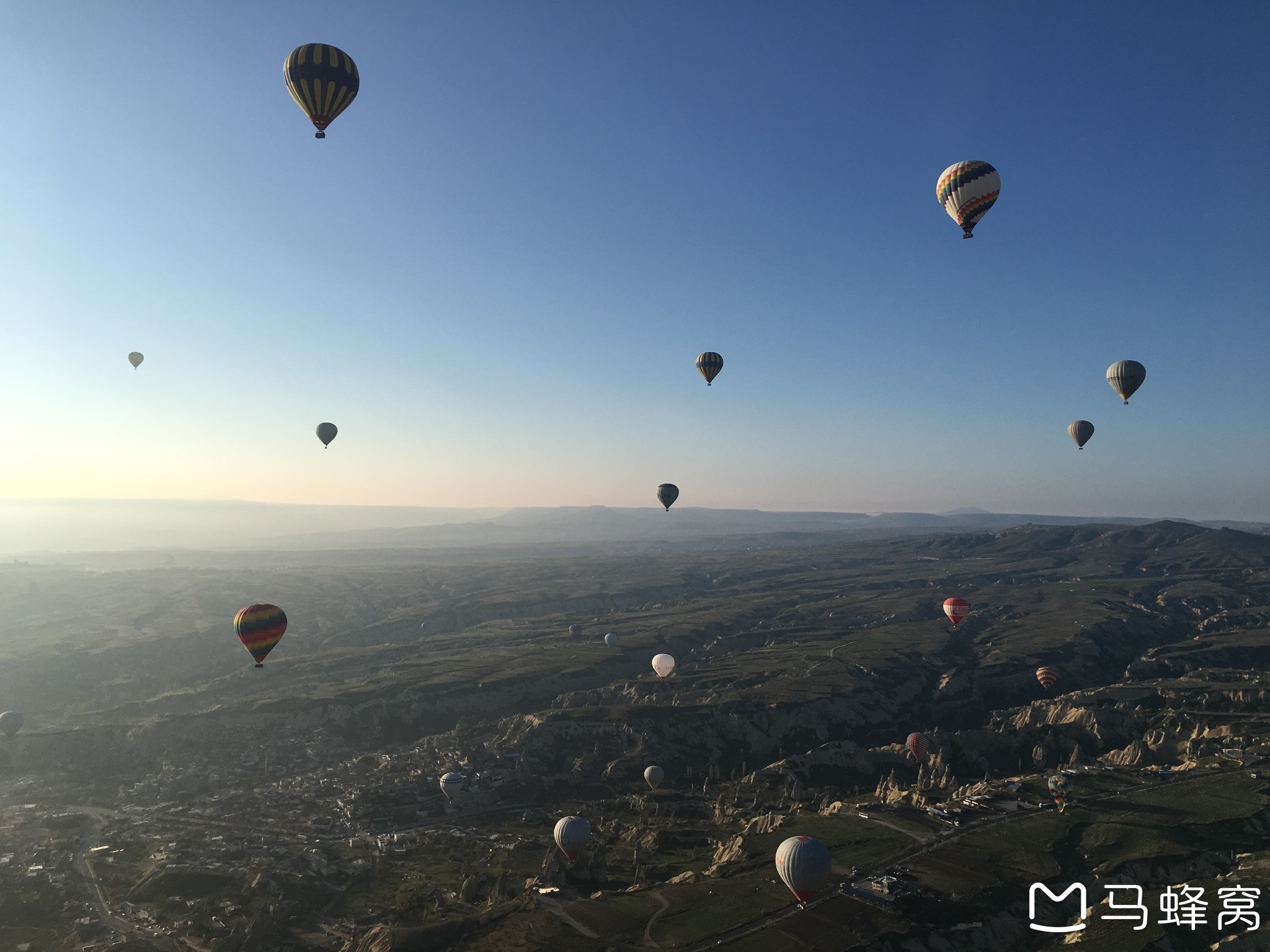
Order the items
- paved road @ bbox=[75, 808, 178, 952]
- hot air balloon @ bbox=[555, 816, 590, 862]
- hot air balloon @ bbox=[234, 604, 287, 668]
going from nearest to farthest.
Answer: paved road @ bbox=[75, 808, 178, 952] → hot air balloon @ bbox=[555, 816, 590, 862] → hot air balloon @ bbox=[234, 604, 287, 668]

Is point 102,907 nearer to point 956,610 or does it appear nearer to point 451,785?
point 451,785

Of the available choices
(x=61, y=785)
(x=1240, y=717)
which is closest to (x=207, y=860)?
(x=61, y=785)

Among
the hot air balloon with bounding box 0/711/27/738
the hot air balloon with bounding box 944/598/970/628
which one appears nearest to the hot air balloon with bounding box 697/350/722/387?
the hot air balloon with bounding box 944/598/970/628

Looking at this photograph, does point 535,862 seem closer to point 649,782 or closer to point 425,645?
point 649,782

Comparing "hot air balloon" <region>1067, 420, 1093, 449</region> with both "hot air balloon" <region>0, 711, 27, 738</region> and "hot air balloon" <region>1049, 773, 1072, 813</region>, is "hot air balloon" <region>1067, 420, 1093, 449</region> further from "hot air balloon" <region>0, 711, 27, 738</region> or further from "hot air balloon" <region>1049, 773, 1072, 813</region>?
"hot air balloon" <region>0, 711, 27, 738</region>

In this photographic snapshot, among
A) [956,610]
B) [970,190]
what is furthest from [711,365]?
[956,610]

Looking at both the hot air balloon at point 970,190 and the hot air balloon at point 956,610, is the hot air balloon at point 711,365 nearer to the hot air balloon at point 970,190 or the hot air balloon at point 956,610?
the hot air balloon at point 970,190

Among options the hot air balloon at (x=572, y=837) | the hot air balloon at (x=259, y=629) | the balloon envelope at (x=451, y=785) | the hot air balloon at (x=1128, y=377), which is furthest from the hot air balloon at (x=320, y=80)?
the hot air balloon at (x=1128, y=377)
